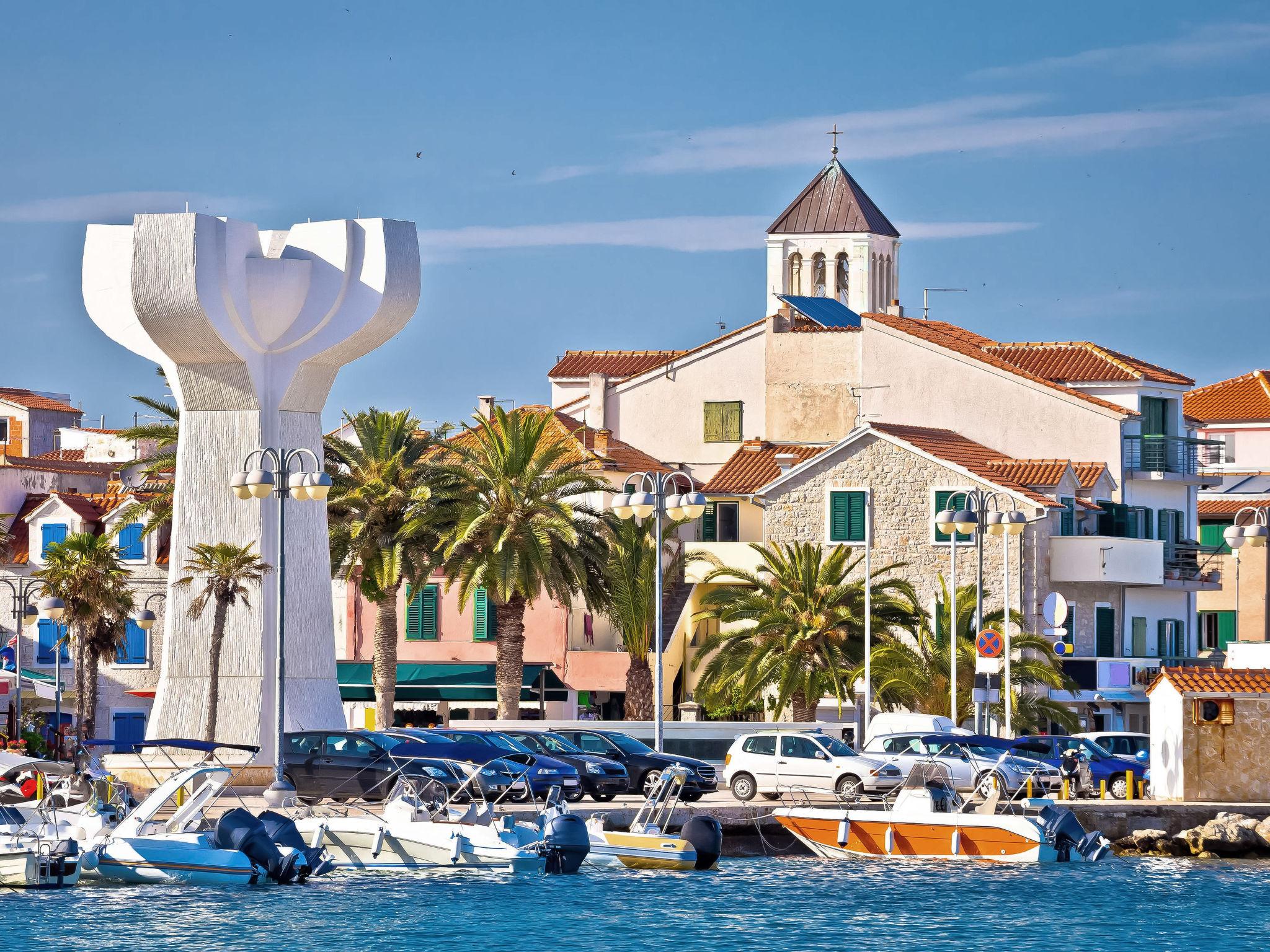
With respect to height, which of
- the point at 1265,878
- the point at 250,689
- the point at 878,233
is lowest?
the point at 1265,878

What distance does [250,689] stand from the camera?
50125 millimetres

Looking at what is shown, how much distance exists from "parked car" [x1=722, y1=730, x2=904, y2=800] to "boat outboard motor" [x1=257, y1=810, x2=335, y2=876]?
11.1 m

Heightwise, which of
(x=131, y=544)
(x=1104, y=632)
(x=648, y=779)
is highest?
(x=131, y=544)

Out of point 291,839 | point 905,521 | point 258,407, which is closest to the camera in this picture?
point 291,839

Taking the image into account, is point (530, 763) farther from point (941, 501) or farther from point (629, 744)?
point (941, 501)

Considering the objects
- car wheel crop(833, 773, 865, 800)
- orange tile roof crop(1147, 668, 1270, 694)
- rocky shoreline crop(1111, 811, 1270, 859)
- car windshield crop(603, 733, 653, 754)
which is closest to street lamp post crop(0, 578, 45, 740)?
car windshield crop(603, 733, 653, 754)

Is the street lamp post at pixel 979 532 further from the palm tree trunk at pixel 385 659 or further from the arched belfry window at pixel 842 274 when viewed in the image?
the arched belfry window at pixel 842 274

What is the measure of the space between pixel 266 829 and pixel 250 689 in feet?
31.8

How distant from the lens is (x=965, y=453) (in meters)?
69.9

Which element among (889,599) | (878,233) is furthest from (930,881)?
(878,233)

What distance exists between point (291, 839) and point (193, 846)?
5.66 feet

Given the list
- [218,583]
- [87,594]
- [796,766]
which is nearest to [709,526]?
[87,594]

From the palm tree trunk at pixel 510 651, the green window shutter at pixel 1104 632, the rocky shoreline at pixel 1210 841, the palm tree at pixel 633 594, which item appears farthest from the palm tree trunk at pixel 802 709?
the rocky shoreline at pixel 1210 841

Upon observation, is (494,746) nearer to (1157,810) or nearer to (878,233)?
(1157,810)
